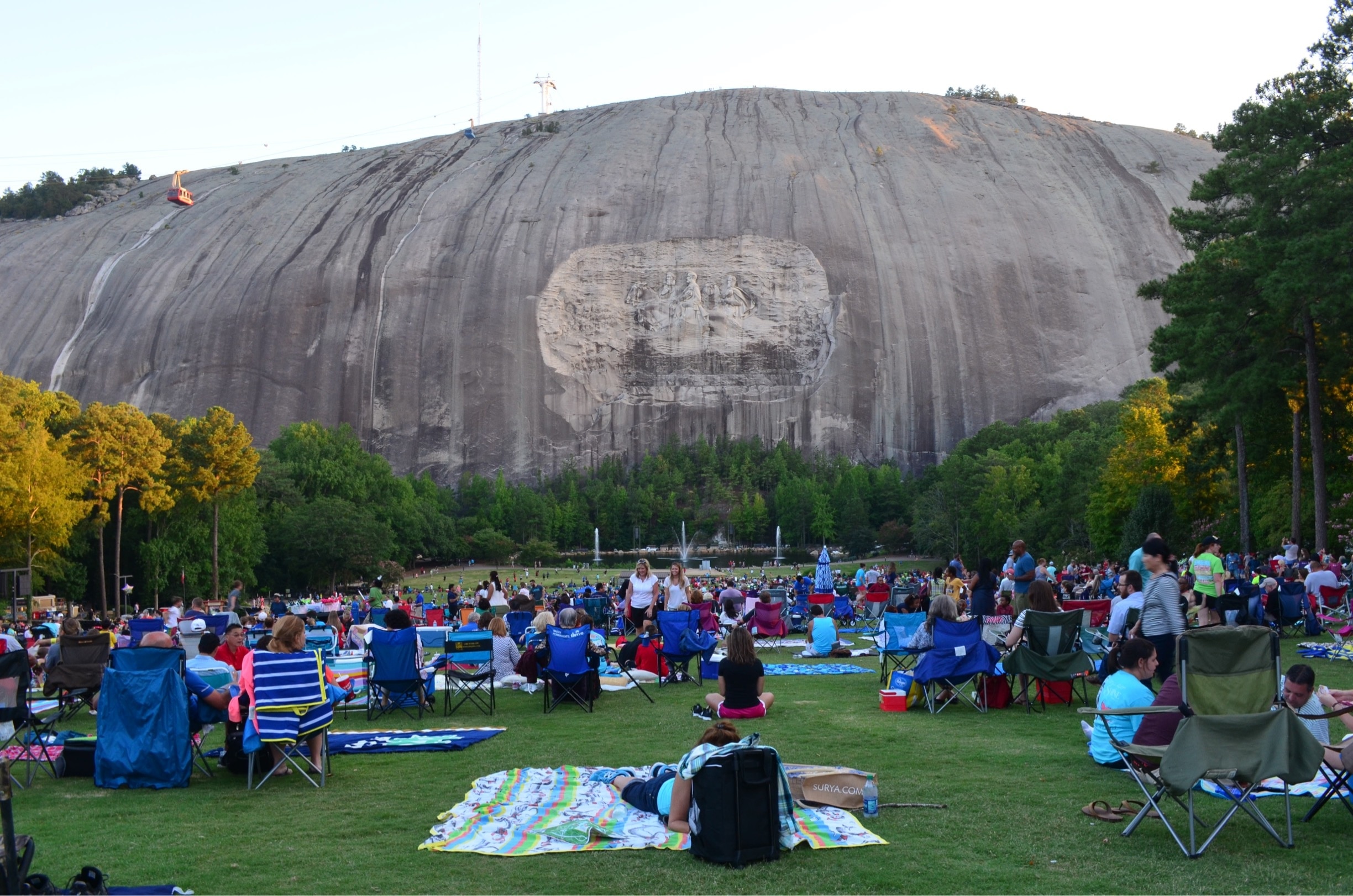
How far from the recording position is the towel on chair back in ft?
24.0

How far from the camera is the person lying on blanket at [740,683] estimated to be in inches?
349

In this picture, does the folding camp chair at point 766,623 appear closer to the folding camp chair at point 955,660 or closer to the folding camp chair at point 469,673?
the folding camp chair at point 469,673

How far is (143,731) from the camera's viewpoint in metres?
7.37

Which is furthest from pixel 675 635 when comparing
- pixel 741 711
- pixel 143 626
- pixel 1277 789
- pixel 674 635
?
pixel 143 626

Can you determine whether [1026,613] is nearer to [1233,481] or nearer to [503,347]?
[1233,481]

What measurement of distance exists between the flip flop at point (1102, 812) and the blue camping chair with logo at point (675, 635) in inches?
264

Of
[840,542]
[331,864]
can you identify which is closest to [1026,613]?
[331,864]

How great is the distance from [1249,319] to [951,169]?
2468 inches

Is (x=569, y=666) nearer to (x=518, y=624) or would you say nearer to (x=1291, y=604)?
(x=518, y=624)

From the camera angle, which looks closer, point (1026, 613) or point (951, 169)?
point (1026, 613)

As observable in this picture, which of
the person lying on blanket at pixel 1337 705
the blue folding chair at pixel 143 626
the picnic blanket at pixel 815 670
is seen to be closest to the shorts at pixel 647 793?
the person lying on blanket at pixel 1337 705

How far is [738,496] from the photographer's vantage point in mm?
72938

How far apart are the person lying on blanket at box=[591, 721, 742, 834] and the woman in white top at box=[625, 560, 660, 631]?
23.9ft

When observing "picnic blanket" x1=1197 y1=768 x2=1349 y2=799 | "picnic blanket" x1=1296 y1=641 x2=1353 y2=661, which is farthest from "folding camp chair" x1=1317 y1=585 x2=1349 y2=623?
"picnic blanket" x1=1197 y1=768 x2=1349 y2=799
